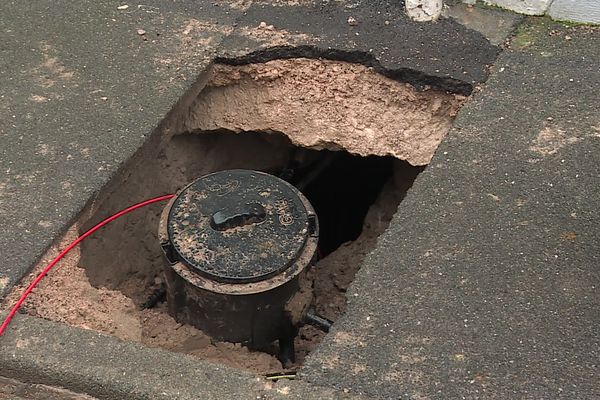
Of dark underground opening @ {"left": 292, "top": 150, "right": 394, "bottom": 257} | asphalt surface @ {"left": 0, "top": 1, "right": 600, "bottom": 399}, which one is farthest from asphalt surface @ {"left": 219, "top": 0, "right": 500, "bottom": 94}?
dark underground opening @ {"left": 292, "top": 150, "right": 394, "bottom": 257}

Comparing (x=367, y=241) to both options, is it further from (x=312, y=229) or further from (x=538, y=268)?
(x=538, y=268)

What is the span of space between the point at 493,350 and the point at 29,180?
6.39ft

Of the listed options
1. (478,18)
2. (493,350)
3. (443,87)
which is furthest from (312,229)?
(478,18)

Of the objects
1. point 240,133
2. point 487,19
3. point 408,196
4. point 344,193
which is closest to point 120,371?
point 408,196

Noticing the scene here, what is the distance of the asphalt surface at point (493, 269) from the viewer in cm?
231

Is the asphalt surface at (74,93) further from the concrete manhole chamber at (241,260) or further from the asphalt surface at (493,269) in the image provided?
the asphalt surface at (493,269)

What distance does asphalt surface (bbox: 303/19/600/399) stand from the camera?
2.31 m

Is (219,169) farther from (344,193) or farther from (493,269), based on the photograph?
(493,269)

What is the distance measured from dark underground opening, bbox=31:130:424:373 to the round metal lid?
0.33 meters

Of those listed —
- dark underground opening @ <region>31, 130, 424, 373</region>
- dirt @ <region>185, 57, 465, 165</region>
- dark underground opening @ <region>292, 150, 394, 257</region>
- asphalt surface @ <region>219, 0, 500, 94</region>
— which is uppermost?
asphalt surface @ <region>219, 0, 500, 94</region>

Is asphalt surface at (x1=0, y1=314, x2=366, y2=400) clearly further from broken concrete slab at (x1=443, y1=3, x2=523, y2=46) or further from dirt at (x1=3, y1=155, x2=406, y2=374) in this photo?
broken concrete slab at (x1=443, y1=3, x2=523, y2=46)

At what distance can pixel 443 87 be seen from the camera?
11.5 ft

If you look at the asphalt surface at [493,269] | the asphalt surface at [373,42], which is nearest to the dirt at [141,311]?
the asphalt surface at [493,269]

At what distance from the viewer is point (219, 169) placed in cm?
436
